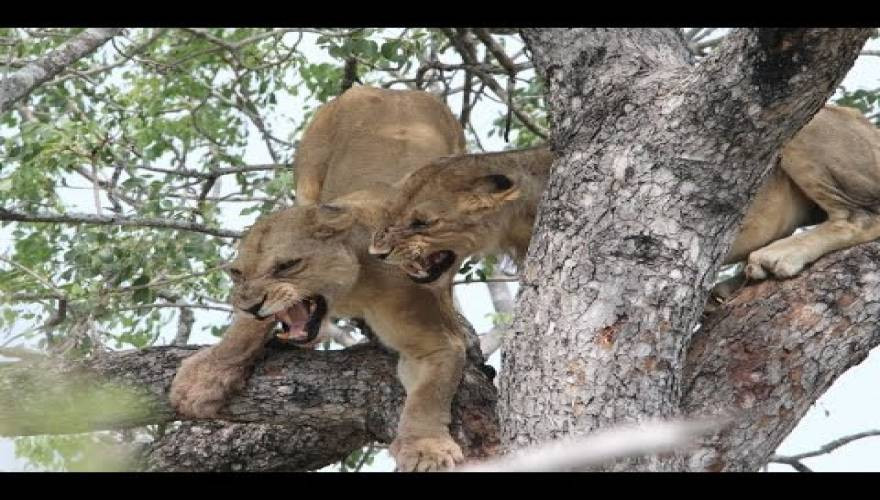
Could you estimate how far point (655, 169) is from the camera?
394 cm

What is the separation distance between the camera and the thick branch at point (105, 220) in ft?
20.0

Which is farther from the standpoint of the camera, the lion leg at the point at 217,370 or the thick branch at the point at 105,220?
the thick branch at the point at 105,220

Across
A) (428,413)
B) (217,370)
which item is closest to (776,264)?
(428,413)

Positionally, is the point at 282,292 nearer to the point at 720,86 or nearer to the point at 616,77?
→ the point at 616,77

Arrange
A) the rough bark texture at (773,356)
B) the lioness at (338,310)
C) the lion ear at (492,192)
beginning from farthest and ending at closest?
the lion ear at (492,192) < the lioness at (338,310) < the rough bark texture at (773,356)

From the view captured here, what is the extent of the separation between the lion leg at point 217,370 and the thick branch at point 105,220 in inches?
45.5

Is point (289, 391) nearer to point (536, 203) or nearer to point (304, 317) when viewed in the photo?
point (304, 317)

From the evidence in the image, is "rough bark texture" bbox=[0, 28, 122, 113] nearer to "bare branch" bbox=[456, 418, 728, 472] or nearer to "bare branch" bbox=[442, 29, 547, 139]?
"bare branch" bbox=[442, 29, 547, 139]

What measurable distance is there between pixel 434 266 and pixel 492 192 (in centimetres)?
42

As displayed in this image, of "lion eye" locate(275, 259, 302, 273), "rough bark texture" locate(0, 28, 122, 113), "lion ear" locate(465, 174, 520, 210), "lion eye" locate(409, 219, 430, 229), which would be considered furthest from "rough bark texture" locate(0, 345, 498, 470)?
"rough bark texture" locate(0, 28, 122, 113)

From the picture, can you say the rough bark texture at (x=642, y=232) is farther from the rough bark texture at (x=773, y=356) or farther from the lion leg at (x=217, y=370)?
the lion leg at (x=217, y=370)

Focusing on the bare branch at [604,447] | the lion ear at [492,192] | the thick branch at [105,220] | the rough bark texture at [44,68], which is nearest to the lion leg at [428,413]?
the lion ear at [492,192]

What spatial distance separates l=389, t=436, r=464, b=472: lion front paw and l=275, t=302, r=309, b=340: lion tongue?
2.66ft
